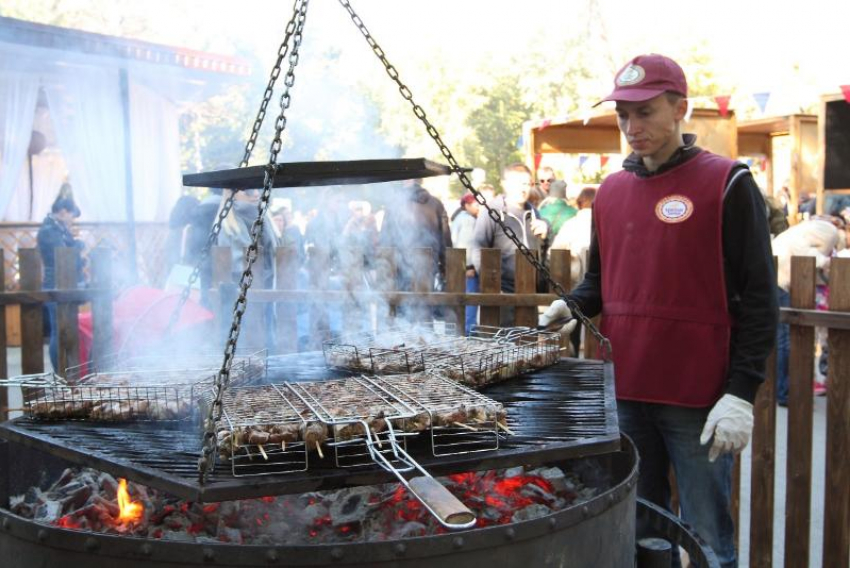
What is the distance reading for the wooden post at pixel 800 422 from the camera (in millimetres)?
4109

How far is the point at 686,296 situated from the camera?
3168 mm

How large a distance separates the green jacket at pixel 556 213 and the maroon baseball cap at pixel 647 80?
5783 mm

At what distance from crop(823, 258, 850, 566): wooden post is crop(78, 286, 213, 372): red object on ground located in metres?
3.66

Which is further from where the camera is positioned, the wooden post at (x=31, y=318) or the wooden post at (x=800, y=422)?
the wooden post at (x=31, y=318)

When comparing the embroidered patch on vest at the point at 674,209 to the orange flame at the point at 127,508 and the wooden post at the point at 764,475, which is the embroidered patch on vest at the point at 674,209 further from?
the orange flame at the point at 127,508

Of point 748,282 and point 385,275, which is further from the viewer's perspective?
point 385,275

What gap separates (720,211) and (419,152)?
25.9 metres

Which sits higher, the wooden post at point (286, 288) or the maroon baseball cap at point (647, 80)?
the maroon baseball cap at point (647, 80)

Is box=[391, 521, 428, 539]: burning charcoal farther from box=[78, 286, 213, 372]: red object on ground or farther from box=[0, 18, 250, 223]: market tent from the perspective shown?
box=[0, 18, 250, 223]: market tent

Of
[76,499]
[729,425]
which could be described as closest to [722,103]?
[729,425]

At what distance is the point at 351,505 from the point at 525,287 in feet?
9.21

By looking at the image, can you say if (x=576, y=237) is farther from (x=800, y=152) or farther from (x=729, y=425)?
(x=729, y=425)

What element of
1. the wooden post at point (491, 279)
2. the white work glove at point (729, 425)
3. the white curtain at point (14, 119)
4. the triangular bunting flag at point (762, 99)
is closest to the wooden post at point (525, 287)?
the wooden post at point (491, 279)

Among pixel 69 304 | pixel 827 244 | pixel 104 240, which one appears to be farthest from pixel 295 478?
pixel 104 240
